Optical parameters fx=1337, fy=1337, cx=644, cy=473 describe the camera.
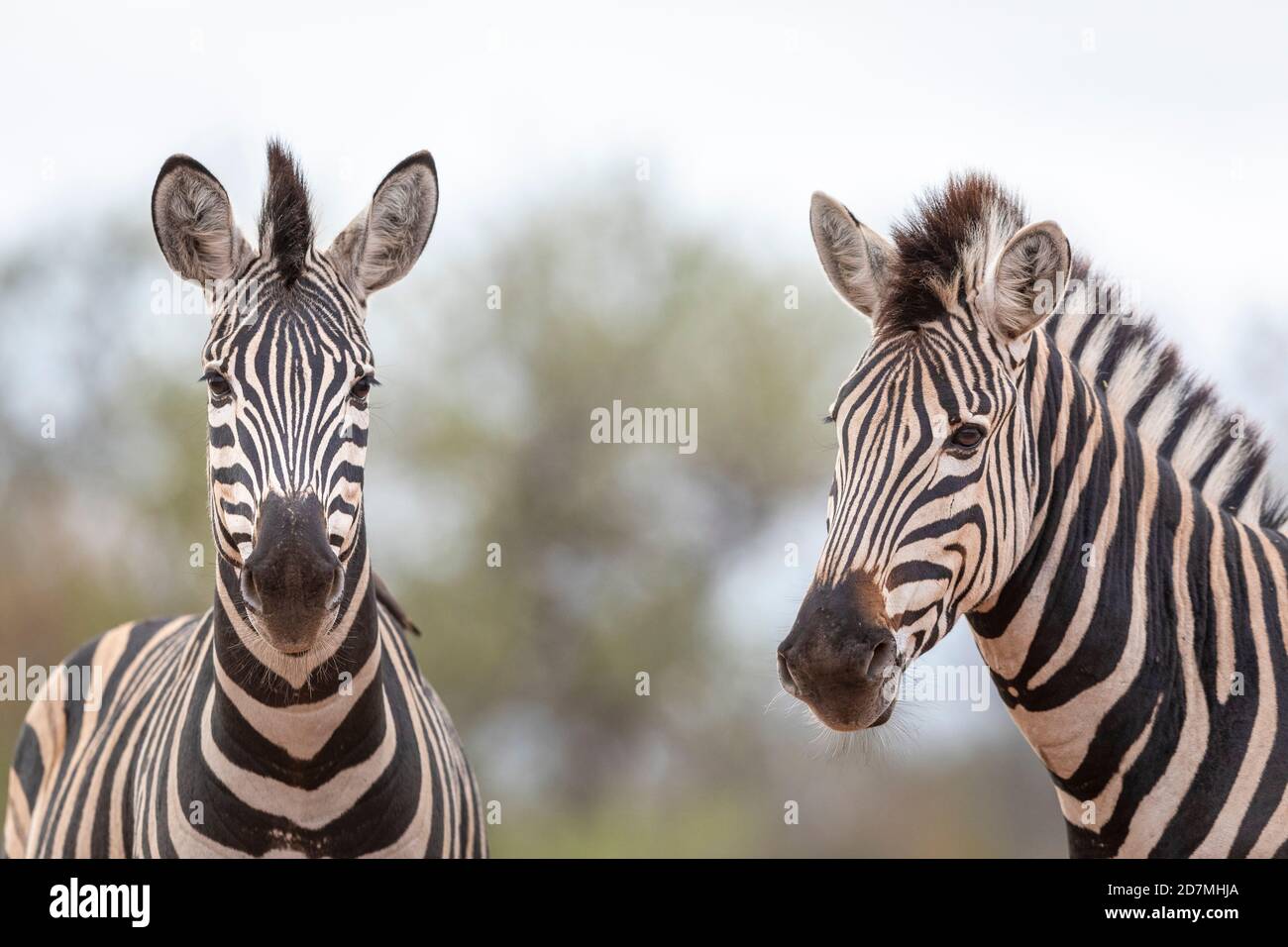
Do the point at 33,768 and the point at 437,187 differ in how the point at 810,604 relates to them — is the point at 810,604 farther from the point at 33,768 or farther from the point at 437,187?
the point at 33,768

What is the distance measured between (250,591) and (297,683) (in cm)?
57

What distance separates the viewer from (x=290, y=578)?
4.89 meters

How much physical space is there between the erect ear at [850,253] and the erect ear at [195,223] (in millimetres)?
2503

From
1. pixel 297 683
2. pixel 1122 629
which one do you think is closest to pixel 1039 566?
pixel 1122 629

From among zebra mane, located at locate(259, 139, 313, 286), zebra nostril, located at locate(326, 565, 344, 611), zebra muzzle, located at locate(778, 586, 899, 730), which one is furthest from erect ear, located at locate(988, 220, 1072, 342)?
zebra mane, located at locate(259, 139, 313, 286)

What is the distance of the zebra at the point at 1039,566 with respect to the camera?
493 centimetres

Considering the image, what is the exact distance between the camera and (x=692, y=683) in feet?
85.8

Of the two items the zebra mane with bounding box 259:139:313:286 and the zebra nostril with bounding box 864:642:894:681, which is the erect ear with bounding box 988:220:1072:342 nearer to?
the zebra nostril with bounding box 864:642:894:681

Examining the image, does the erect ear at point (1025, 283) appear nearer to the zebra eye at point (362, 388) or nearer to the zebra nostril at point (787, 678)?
the zebra nostril at point (787, 678)

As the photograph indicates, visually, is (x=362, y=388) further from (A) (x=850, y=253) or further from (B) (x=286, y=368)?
(A) (x=850, y=253)

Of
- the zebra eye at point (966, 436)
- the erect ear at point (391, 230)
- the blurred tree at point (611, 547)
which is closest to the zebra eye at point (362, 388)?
the erect ear at point (391, 230)

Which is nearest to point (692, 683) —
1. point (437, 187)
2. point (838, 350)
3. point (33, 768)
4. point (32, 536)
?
point (838, 350)

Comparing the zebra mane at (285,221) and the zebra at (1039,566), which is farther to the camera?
the zebra mane at (285,221)
